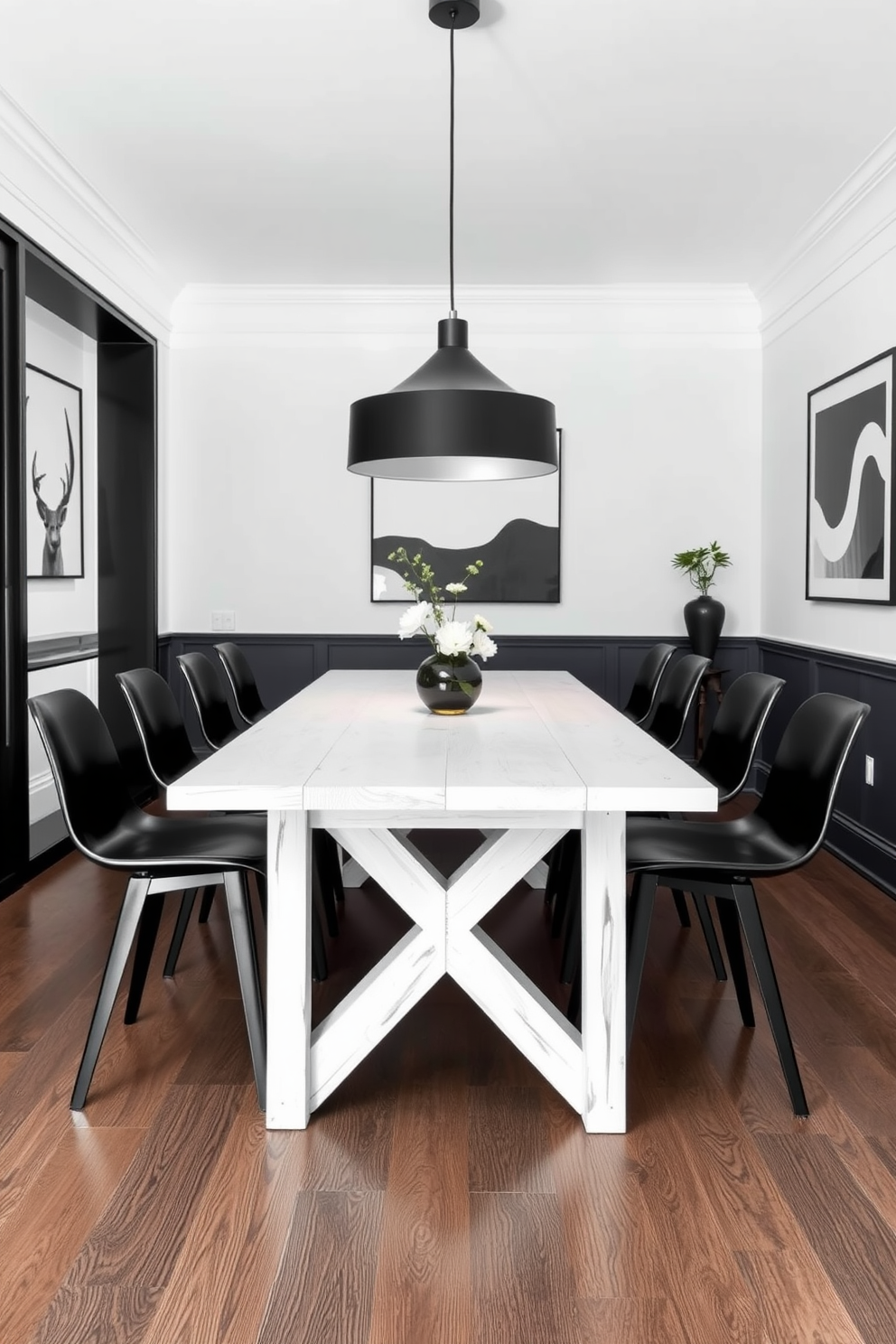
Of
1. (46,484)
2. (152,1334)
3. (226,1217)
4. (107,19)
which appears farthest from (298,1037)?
(46,484)

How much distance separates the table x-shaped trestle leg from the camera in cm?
208

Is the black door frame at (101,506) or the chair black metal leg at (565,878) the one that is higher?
the black door frame at (101,506)

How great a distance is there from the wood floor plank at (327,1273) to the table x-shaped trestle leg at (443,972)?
303mm

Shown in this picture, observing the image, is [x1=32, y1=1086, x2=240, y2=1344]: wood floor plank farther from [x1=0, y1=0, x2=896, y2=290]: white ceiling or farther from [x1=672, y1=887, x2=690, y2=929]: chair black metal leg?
[x1=0, y1=0, x2=896, y2=290]: white ceiling

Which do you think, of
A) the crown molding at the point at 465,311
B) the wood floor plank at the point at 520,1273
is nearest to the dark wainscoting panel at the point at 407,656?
the crown molding at the point at 465,311

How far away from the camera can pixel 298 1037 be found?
209 centimetres

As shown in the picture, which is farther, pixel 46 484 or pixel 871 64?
pixel 46 484

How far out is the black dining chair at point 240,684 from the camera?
4.27 meters

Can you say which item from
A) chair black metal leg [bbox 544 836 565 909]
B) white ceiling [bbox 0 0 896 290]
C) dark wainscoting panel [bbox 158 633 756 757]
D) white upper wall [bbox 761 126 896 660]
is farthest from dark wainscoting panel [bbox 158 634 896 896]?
chair black metal leg [bbox 544 836 565 909]

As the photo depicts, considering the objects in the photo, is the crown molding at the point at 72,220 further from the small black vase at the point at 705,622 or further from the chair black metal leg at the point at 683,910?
the chair black metal leg at the point at 683,910

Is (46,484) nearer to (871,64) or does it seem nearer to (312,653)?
(312,653)

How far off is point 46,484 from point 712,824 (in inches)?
141

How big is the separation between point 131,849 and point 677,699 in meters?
2.01

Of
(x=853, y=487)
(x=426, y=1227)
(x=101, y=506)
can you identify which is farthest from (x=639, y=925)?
(x=101, y=506)
